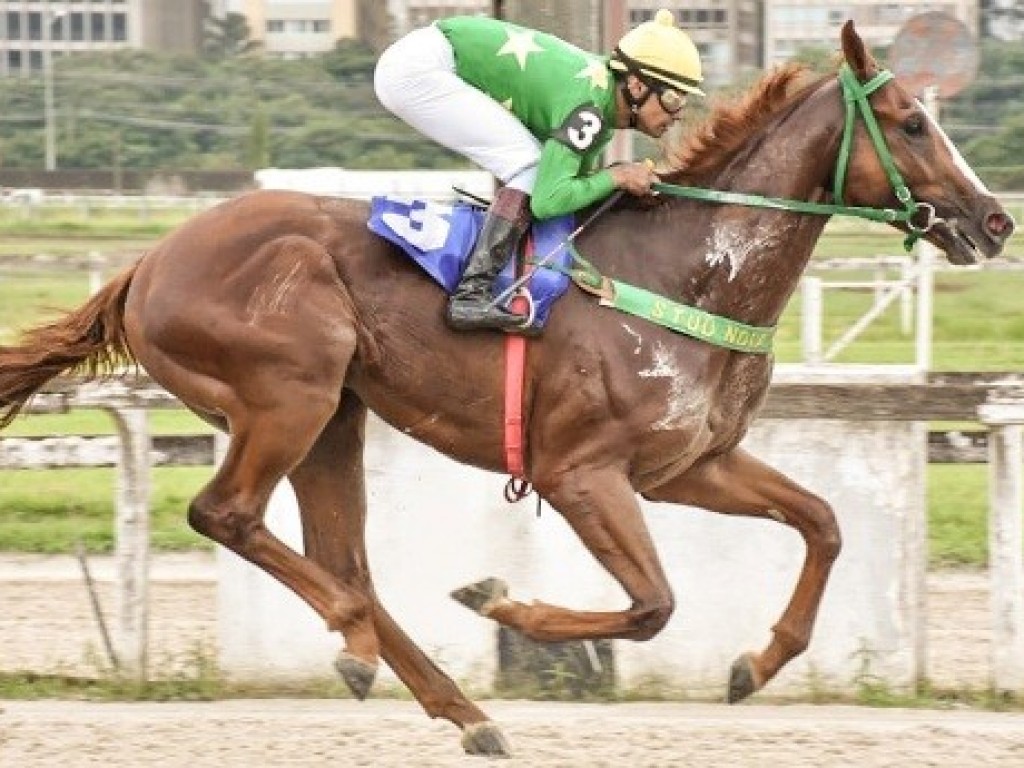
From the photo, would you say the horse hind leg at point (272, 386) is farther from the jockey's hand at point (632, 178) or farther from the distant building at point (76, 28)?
the distant building at point (76, 28)

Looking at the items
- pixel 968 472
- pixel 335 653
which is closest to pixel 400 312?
pixel 335 653

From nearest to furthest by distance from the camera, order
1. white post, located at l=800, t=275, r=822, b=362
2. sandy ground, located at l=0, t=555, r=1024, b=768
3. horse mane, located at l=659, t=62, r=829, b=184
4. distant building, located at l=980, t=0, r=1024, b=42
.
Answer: sandy ground, located at l=0, t=555, r=1024, b=768 < horse mane, located at l=659, t=62, r=829, b=184 < white post, located at l=800, t=275, r=822, b=362 < distant building, located at l=980, t=0, r=1024, b=42

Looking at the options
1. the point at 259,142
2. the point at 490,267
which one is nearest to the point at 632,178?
the point at 490,267

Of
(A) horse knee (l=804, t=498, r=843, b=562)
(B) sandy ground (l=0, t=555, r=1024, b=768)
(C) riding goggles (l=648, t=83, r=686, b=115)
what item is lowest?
(B) sandy ground (l=0, t=555, r=1024, b=768)

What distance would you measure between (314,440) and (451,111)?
0.95 m

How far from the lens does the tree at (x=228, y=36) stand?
17.6 m

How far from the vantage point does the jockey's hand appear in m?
5.77

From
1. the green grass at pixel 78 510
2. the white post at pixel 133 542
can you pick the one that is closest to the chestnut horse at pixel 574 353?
the white post at pixel 133 542

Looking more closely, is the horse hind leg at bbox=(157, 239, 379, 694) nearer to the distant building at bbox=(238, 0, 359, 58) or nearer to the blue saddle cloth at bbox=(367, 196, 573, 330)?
the blue saddle cloth at bbox=(367, 196, 573, 330)

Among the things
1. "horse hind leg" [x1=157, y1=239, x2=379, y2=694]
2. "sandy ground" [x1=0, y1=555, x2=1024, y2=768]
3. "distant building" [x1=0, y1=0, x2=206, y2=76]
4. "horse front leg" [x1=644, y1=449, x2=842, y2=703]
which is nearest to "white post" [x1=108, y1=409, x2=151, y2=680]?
"sandy ground" [x1=0, y1=555, x2=1024, y2=768]

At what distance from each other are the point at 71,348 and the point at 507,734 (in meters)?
1.62

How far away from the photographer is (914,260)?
15.1 m

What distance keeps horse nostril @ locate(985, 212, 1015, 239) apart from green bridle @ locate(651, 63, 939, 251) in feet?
0.44

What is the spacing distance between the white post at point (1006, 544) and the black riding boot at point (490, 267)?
1.74 metres
